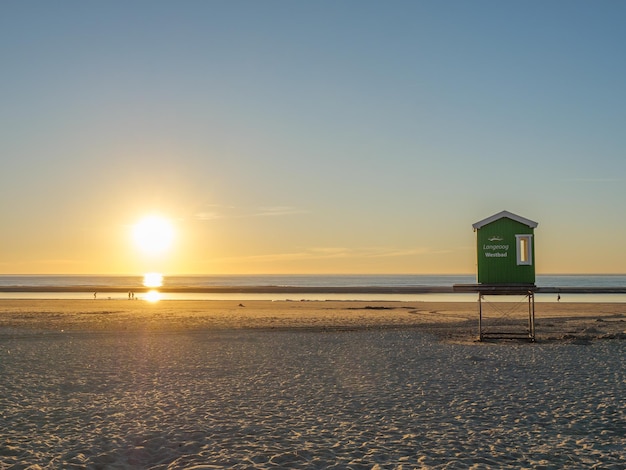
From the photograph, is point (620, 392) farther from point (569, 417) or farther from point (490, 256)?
point (490, 256)

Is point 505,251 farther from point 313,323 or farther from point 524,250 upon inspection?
point 313,323

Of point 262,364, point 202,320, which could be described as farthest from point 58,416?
point 202,320

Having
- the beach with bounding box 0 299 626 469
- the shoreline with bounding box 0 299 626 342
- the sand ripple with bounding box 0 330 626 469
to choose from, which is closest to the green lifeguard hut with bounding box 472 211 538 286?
the beach with bounding box 0 299 626 469

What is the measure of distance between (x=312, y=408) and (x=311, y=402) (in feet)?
1.93

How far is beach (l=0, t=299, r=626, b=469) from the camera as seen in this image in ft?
30.3

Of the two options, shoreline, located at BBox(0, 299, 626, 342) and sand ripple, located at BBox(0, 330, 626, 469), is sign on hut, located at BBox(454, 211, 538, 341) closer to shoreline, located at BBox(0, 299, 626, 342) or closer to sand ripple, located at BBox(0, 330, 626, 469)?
shoreline, located at BBox(0, 299, 626, 342)

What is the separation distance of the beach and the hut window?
334 cm

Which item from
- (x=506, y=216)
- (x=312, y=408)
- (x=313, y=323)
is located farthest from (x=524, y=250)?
(x=312, y=408)

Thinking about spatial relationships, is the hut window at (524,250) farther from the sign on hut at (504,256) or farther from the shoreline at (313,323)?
the shoreline at (313,323)

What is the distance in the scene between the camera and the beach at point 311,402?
9.24m

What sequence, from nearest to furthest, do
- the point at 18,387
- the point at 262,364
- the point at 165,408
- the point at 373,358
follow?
the point at 165,408 < the point at 18,387 < the point at 262,364 < the point at 373,358

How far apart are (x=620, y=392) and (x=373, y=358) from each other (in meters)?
7.86

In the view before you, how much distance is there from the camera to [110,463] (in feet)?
29.0

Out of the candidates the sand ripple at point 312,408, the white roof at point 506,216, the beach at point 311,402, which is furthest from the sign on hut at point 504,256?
the sand ripple at point 312,408
